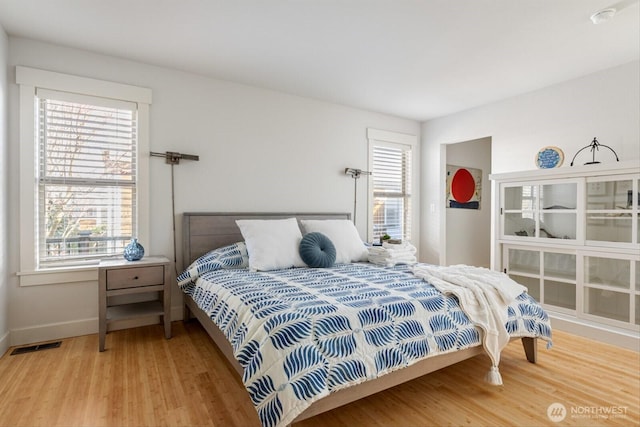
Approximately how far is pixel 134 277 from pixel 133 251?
0.81 feet

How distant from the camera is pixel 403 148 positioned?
504cm

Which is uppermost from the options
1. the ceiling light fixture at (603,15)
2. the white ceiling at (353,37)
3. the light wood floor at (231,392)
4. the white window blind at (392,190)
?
the white ceiling at (353,37)

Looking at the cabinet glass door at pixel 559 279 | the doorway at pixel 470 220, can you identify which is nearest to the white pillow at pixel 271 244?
the cabinet glass door at pixel 559 279

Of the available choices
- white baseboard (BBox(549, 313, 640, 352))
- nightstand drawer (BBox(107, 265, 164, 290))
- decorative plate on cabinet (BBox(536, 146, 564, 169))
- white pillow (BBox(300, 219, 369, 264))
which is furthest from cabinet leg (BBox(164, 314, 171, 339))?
decorative plate on cabinet (BBox(536, 146, 564, 169))

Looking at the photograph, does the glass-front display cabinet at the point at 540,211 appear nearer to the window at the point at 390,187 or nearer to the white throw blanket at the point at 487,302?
the white throw blanket at the point at 487,302

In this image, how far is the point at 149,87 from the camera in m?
3.24

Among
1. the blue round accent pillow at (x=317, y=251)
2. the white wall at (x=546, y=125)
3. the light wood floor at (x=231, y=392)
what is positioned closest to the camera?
the light wood floor at (x=231, y=392)

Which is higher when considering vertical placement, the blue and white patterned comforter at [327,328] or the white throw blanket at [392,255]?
the white throw blanket at [392,255]

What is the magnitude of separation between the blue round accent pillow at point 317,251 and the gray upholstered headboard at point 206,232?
33.7 inches

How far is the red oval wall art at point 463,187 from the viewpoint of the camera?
5230 mm

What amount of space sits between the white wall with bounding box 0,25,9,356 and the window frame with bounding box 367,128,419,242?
371 cm

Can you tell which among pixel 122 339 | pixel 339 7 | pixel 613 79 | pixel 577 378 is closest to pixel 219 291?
pixel 122 339

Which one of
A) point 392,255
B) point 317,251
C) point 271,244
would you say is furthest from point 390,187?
point 271,244

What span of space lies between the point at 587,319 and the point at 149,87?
4.59 meters
